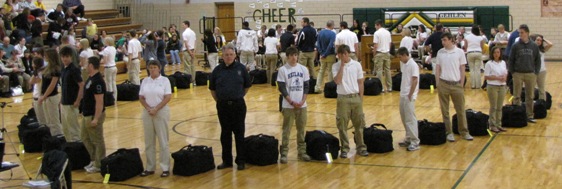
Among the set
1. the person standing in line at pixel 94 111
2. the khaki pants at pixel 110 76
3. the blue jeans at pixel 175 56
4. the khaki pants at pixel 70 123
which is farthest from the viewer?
the blue jeans at pixel 175 56

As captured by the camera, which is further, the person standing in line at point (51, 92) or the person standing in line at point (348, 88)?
the person standing in line at point (51, 92)

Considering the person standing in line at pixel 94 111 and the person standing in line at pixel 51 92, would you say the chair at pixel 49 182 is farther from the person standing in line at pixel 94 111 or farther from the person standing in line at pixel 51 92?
the person standing in line at pixel 51 92

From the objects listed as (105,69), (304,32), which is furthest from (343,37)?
(105,69)

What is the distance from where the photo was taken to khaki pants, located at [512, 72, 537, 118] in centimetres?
1342

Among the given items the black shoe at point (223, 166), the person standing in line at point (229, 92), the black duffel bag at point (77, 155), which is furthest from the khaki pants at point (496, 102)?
the black duffel bag at point (77, 155)

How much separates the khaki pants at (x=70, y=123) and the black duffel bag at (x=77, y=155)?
0.55m

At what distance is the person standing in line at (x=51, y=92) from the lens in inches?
455

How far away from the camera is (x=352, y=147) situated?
12.1 m

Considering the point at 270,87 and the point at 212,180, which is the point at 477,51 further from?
the point at 212,180

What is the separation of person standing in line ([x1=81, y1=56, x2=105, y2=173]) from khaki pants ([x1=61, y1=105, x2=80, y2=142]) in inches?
32.9

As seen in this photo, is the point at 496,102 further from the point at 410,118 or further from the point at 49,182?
the point at 49,182

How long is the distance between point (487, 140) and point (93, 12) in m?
22.9

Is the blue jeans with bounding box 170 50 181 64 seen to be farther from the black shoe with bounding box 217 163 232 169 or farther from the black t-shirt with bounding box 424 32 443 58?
the black shoe with bounding box 217 163 232 169

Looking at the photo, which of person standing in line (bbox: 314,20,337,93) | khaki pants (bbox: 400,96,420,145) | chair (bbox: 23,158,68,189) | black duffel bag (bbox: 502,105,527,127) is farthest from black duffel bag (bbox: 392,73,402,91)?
chair (bbox: 23,158,68,189)
